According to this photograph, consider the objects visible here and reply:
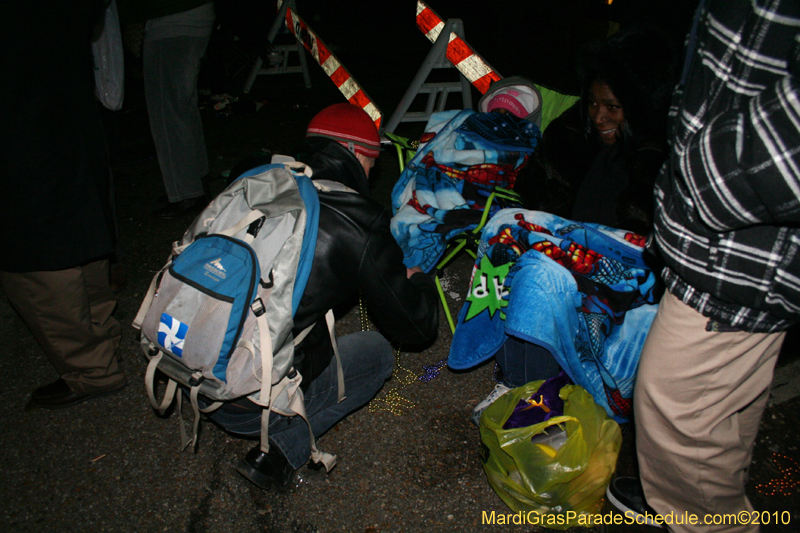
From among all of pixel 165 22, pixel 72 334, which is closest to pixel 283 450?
pixel 72 334

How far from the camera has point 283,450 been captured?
6.10ft

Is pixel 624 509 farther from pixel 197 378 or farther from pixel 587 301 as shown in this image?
pixel 197 378

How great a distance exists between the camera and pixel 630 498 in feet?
5.92

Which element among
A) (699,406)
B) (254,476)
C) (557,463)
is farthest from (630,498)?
(254,476)

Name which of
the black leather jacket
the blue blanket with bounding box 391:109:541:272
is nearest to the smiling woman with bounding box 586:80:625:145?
the blue blanket with bounding box 391:109:541:272

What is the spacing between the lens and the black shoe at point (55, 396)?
2.33 metres

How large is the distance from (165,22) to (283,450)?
310 centimetres

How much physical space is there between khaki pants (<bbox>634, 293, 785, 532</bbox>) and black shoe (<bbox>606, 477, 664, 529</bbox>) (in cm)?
38

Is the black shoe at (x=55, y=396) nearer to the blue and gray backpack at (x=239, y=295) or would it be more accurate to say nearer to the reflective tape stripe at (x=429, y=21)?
the blue and gray backpack at (x=239, y=295)

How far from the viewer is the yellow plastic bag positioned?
1688mm

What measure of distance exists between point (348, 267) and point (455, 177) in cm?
132

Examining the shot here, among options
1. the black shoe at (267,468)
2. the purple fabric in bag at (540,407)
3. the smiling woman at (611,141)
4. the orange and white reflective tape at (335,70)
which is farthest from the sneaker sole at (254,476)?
the orange and white reflective tape at (335,70)

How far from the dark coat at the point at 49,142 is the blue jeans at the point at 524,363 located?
178 centimetres

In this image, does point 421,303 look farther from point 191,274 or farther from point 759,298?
point 759,298
